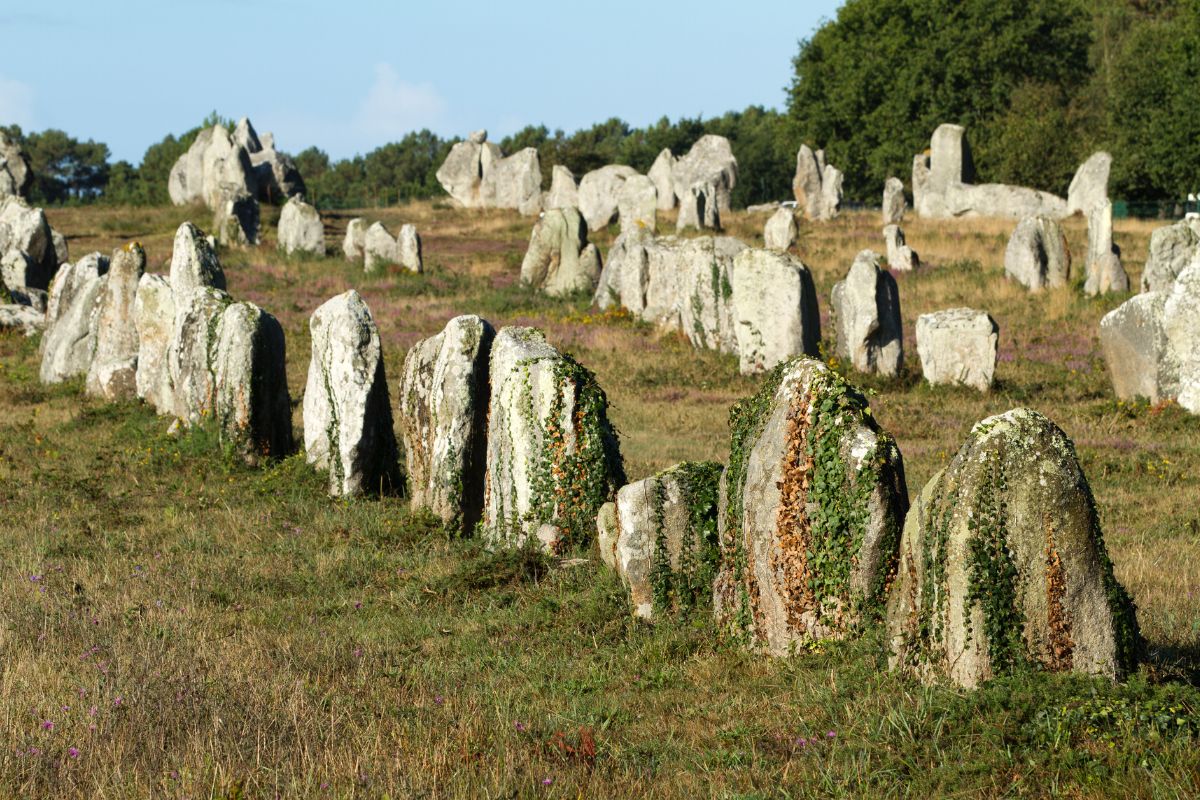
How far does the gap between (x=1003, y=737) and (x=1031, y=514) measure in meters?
1.32

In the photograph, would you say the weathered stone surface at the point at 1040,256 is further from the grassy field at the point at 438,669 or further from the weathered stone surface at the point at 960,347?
the grassy field at the point at 438,669

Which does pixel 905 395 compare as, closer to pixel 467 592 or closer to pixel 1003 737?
pixel 467 592

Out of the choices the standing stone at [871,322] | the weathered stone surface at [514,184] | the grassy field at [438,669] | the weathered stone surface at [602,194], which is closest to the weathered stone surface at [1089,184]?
the weathered stone surface at [602,194]

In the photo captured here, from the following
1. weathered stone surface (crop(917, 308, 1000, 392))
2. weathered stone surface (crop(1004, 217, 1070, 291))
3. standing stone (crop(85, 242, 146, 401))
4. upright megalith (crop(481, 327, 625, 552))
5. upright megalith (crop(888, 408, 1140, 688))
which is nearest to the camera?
upright megalith (crop(888, 408, 1140, 688))

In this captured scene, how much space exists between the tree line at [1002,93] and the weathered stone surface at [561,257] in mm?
31421

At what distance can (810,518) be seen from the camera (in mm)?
9109

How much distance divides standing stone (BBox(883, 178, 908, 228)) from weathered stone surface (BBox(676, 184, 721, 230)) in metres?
6.92

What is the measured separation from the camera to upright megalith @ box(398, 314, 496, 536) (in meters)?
14.1

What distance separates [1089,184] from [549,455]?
47119 millimetres

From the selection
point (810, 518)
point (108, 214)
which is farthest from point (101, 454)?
point (108, 214)

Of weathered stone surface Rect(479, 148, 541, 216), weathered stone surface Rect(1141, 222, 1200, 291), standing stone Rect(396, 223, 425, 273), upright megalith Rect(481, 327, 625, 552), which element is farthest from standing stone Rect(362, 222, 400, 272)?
upright megalith Rect(481, 327, 625, 552)

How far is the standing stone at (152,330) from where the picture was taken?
2222 cm

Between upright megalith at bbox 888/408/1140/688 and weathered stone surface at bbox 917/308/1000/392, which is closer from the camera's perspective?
upright megalith at bbox 888/408/1140/688

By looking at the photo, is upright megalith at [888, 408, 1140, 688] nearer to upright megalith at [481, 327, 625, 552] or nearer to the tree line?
upright megalith at [481, 327, 625, 552]
